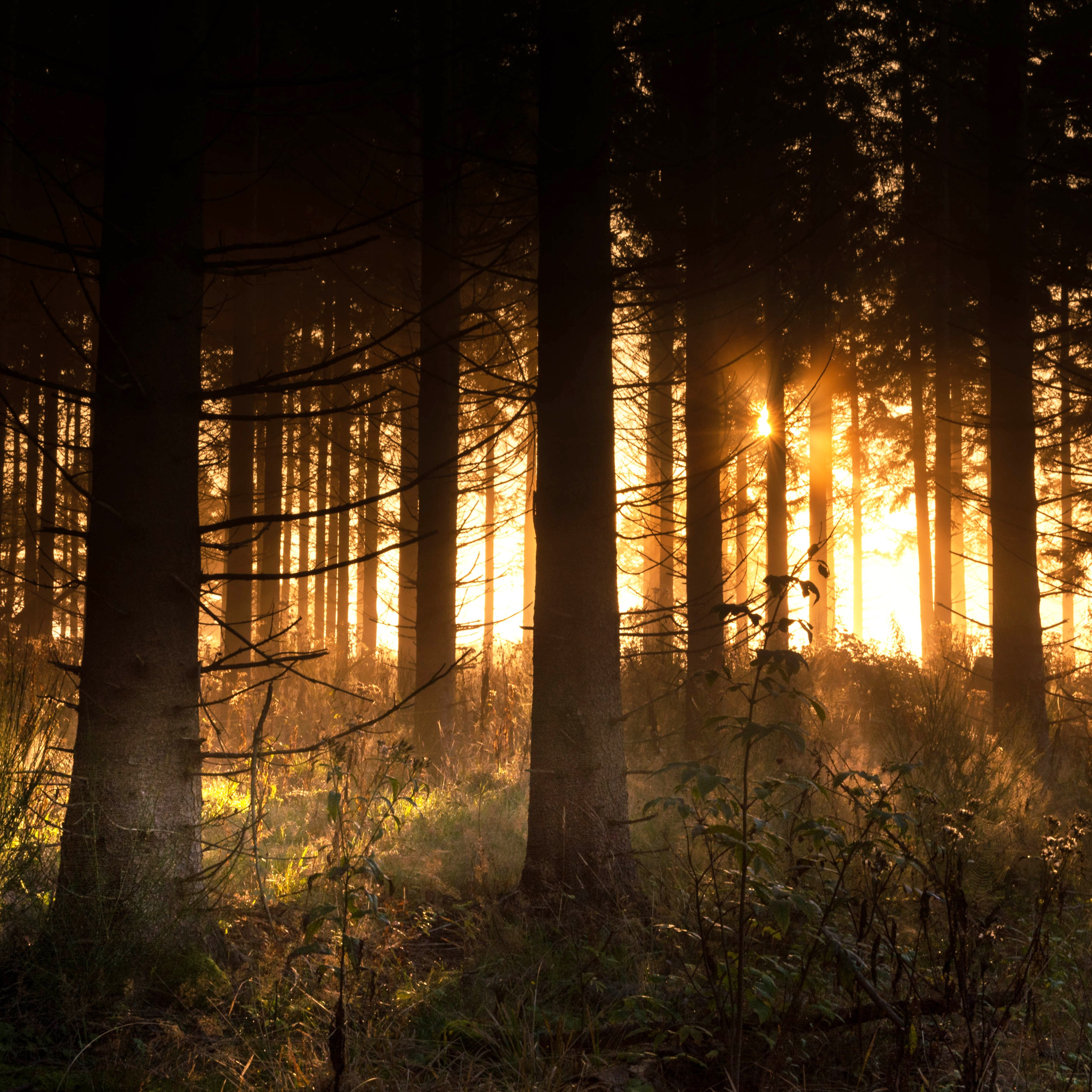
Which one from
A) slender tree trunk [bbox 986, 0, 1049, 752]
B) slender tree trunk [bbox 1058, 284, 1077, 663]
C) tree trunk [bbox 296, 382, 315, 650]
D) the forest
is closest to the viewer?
the forest

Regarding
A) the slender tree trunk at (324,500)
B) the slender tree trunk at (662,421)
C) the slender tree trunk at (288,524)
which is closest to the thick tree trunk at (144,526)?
the slender tree trunk at (662,421)

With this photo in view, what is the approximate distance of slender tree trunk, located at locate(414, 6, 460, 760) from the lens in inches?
277

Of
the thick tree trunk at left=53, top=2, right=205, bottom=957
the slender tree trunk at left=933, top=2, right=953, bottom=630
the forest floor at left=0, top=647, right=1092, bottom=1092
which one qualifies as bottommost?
the forest floor at left=0, top=647, right=1092, bottom=1092

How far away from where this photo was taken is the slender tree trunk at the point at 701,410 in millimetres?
7242

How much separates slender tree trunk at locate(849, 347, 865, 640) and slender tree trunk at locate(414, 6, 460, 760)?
10136mm

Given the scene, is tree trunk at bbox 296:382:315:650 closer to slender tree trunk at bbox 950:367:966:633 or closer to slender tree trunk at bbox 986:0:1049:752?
slender tree trunk at bbox 986:0:1049:752

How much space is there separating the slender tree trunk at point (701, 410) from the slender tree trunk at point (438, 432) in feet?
7.21

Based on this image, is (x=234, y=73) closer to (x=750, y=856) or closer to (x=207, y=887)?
(x=207, y=887)

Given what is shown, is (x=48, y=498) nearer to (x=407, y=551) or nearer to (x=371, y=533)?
(x=371, y=533)

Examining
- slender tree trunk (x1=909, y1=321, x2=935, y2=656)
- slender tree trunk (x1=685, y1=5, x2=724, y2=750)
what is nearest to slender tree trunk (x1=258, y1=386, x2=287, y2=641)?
slender tree trunk (x1=685, y1=5, x2=724, y2=750)

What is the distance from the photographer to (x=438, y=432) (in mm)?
7133

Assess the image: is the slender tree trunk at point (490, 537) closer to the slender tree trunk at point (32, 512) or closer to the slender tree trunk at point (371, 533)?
the slender tree trunk at point (371, 533)

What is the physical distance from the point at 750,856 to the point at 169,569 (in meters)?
2.37

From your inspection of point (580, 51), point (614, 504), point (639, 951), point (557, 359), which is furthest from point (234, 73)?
point (639, 951)
